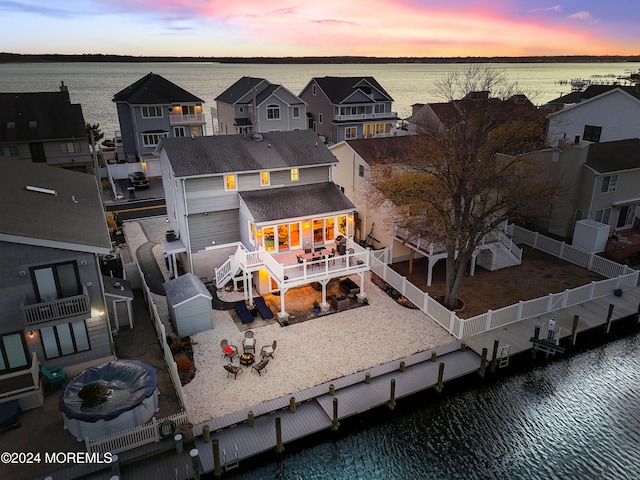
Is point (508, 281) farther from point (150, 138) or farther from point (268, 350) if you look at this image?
point (150, 138)

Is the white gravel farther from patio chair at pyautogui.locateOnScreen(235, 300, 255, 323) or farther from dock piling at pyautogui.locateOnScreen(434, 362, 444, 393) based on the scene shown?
dock piling at pyautogui.locateOnScreen(434, 362, 444, 393)

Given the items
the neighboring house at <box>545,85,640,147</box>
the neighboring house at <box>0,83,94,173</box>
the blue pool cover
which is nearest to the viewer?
the blue pool cover

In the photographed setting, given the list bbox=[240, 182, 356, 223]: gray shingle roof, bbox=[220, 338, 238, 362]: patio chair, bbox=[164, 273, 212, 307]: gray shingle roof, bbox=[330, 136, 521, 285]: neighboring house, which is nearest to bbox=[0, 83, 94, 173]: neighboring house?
bbox=[240, 182, 356, 223]: gray shingle roof

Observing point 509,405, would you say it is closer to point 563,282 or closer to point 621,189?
point 563,282

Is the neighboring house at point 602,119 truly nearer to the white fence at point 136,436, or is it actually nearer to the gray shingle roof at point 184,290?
the gray shingle roof at point 184,290

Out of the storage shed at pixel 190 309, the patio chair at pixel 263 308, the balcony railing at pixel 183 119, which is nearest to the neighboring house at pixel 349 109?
A: the balcony railing at pixel 183 119

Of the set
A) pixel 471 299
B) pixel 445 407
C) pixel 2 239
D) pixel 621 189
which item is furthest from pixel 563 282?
pixel 2 239
